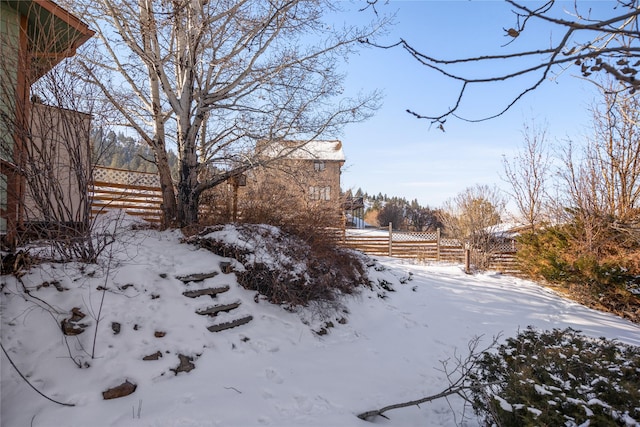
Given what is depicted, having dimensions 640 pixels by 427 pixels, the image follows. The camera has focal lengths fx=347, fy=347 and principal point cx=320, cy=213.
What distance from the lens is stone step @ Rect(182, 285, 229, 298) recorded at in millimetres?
4438

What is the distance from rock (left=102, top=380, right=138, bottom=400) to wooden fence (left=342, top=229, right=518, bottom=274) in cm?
1000

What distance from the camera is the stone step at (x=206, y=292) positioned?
175 inches

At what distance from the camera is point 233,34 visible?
7.02 metres

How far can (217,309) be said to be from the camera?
4438mm

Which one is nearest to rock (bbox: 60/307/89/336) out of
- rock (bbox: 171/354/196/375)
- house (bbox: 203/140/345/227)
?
rock (bbox: 171/354/196/375)

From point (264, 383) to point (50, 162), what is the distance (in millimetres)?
3259

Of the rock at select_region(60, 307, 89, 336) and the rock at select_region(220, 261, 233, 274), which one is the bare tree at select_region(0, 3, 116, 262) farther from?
the rock at select_region(220, 261, 233, 274)

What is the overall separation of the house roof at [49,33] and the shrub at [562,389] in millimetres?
5409

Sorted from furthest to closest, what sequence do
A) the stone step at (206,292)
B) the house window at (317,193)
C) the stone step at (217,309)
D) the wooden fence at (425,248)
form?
the wooden fence at (425,248), the house window at (317,193), the stone step at (206,292), the stone step at (217,309)

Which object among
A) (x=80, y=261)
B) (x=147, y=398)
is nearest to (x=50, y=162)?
(x=80, y=261)

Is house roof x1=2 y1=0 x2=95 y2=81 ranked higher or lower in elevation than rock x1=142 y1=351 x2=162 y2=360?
higher

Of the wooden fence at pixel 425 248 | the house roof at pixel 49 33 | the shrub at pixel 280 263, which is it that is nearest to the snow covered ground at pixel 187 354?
the shrub at pixel 280 263

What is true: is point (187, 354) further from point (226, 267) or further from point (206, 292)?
point (226, 267)

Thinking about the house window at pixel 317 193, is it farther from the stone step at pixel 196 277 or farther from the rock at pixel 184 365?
the rock at pixel 184 365
